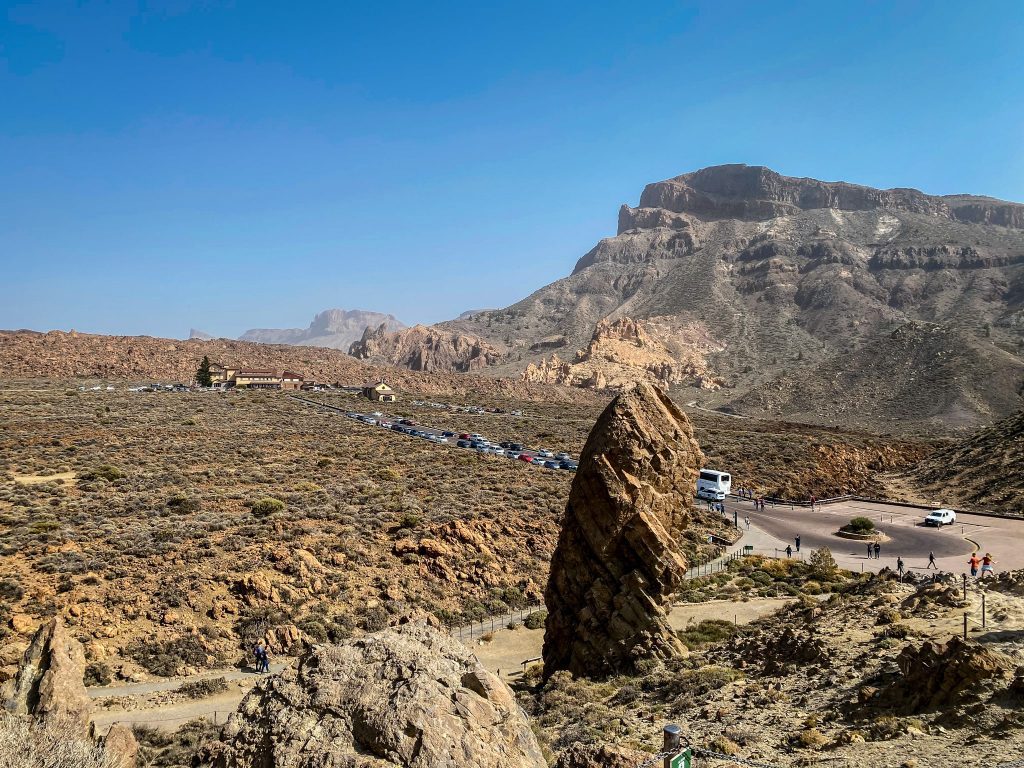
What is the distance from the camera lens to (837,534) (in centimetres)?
3059

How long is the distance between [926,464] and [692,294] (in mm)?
130199

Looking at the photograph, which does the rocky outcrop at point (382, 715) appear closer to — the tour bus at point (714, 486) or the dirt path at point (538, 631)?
the dirt path at point (538, 631)

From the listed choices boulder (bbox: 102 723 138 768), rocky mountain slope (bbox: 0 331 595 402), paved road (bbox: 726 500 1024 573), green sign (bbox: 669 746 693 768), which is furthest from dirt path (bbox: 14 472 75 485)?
rocky mountain slope (bbox: 0 331 595 402)

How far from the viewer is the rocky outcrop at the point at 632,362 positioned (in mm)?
127250

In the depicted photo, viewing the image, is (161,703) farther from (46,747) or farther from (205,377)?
(205,377)

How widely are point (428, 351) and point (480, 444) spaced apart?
121250 millimetres

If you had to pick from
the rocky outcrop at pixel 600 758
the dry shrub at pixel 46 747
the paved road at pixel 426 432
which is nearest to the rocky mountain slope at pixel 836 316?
the paved road at pixel 426 432

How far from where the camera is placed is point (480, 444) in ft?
169

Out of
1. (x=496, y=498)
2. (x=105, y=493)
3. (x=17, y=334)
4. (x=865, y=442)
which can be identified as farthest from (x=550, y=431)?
(x=17, y=334)

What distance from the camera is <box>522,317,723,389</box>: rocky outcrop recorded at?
417ft

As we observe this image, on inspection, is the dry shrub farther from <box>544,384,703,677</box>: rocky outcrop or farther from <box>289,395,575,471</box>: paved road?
<box>289,395,575,471</box>: paved road

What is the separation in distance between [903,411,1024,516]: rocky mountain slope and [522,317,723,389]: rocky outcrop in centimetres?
7364

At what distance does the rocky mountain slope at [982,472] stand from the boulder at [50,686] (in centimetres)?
4091

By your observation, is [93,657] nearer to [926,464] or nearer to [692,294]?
[926,464]
